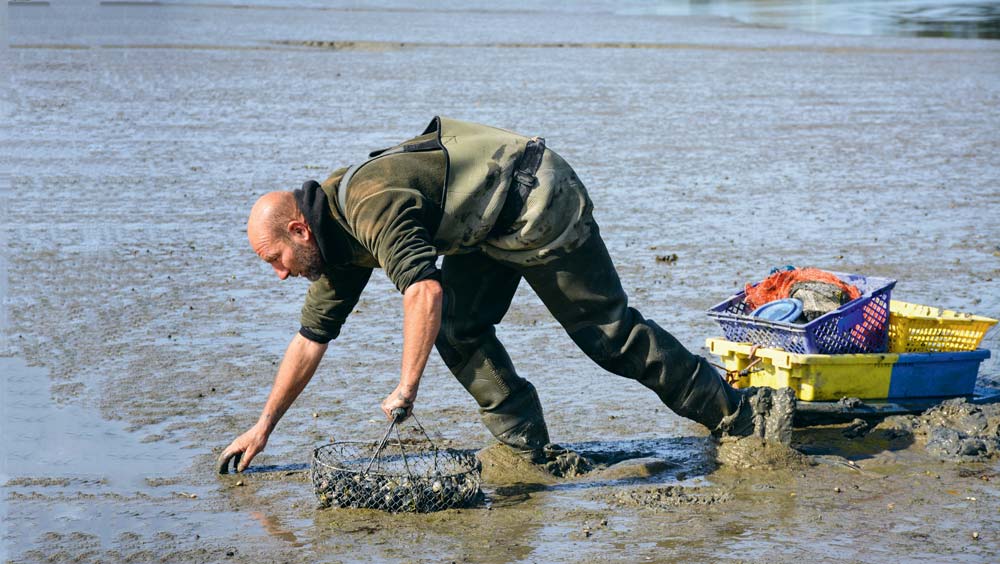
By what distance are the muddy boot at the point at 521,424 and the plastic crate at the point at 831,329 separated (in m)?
1.15

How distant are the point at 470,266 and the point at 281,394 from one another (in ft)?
3.12

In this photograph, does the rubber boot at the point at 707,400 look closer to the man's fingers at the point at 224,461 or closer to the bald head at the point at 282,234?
the bald head at the point at 282,234

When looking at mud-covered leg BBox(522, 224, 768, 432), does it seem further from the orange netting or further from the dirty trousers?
the orange netting

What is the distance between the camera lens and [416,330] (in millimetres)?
4762

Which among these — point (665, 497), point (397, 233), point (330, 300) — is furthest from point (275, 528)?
point (665, 497)

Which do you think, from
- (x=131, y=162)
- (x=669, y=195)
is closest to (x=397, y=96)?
(x=131, y=162)

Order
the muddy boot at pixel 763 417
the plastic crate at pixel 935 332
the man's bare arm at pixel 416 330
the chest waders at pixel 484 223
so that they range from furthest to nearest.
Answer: the plastic crate at pixel 935 332, the muddy boot at pixel 763 417, the chest waders at pixel 484 223, the man's bare arm at pixel 416 330

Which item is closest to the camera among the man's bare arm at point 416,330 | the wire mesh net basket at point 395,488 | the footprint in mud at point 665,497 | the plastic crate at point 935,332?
the man's bare arm at point 416,330

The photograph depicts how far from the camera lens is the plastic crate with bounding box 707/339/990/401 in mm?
6191

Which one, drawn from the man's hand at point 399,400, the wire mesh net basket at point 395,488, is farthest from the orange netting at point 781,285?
the man's hand at point 399,400

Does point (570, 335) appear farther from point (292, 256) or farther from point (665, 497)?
point (292, 256)

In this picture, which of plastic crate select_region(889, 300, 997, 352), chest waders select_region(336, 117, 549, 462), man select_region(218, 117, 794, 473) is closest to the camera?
man select_region(218, 117, 794, 473)

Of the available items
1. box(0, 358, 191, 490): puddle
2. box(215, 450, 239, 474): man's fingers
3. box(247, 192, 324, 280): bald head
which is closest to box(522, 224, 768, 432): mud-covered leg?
box(247, 192, 324, 280): bald head

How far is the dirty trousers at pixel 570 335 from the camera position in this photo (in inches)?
214
